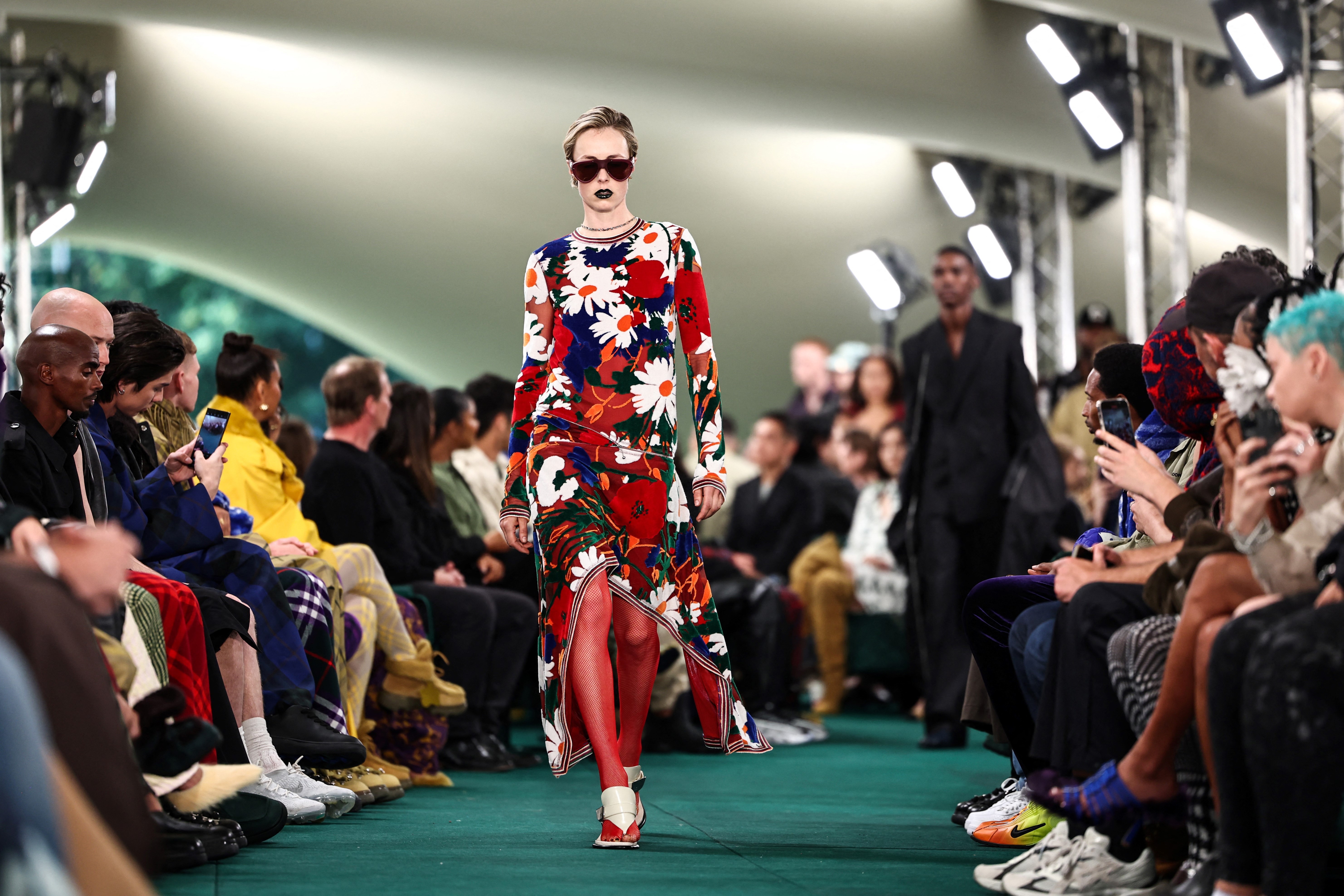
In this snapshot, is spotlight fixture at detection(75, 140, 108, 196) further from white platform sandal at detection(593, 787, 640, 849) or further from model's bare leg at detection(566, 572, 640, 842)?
white platform sandal at detection(593, 787, 640, 849)

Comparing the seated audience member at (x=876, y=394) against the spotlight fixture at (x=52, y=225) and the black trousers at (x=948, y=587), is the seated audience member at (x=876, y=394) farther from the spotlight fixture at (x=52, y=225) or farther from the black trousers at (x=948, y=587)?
the spotlight fixture at (x=52, y=225)

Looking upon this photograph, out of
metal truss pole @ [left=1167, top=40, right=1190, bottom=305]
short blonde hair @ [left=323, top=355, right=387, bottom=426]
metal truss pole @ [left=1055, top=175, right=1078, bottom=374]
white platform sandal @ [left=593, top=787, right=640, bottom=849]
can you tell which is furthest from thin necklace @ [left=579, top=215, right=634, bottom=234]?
metal truss pole @ [left=1055, top=175, right=1078, bottom=374]

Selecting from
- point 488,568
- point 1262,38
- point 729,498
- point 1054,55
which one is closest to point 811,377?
point 729,498

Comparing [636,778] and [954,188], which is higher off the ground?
[954,188]

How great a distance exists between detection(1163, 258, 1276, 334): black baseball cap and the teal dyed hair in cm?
23

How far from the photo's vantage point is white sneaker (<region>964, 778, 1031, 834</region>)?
345cm

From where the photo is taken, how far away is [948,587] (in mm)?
5949

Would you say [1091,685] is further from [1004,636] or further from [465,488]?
[465,488]

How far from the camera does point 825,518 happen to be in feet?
27.2

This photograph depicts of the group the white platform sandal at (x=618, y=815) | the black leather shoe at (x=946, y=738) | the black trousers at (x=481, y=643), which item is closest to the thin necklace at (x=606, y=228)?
the white platform sandal at (x=618, y=815)

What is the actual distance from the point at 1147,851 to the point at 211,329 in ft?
74.9

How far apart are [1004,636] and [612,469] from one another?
882mm

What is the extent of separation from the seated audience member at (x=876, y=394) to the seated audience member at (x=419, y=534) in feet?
11.8

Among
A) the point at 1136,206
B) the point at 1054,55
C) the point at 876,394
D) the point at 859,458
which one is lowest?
the point at 859,458
